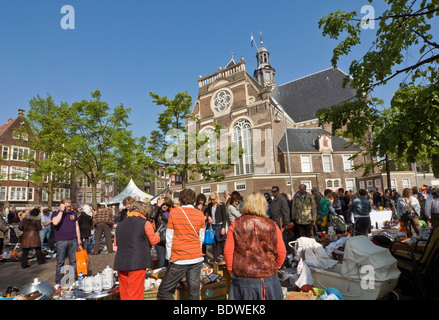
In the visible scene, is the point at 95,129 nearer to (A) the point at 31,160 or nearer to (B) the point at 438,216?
(A) the point at 31,160

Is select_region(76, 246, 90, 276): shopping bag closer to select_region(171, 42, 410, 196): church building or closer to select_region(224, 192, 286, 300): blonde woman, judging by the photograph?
select_region(224, 192, 286, 300): blonde woman

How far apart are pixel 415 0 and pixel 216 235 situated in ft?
25.4

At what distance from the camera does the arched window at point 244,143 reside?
33688 millimetres

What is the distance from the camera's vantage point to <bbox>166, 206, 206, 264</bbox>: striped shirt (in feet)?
12.2

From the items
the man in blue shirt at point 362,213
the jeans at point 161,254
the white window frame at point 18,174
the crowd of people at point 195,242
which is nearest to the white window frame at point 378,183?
the man in blue shirt at point 362,213

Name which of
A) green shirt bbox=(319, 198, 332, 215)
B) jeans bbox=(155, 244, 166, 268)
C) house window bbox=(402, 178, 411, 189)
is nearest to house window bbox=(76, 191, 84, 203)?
jeans bbox=(155, 244, 166, 268)

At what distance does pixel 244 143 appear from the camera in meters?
34.5

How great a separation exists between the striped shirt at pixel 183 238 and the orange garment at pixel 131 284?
23.4 inches

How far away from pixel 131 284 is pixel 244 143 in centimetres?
3123

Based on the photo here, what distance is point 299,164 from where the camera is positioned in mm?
32938

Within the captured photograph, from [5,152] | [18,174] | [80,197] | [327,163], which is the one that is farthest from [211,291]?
[80,197]

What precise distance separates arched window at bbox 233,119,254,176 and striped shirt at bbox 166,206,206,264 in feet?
97.4
